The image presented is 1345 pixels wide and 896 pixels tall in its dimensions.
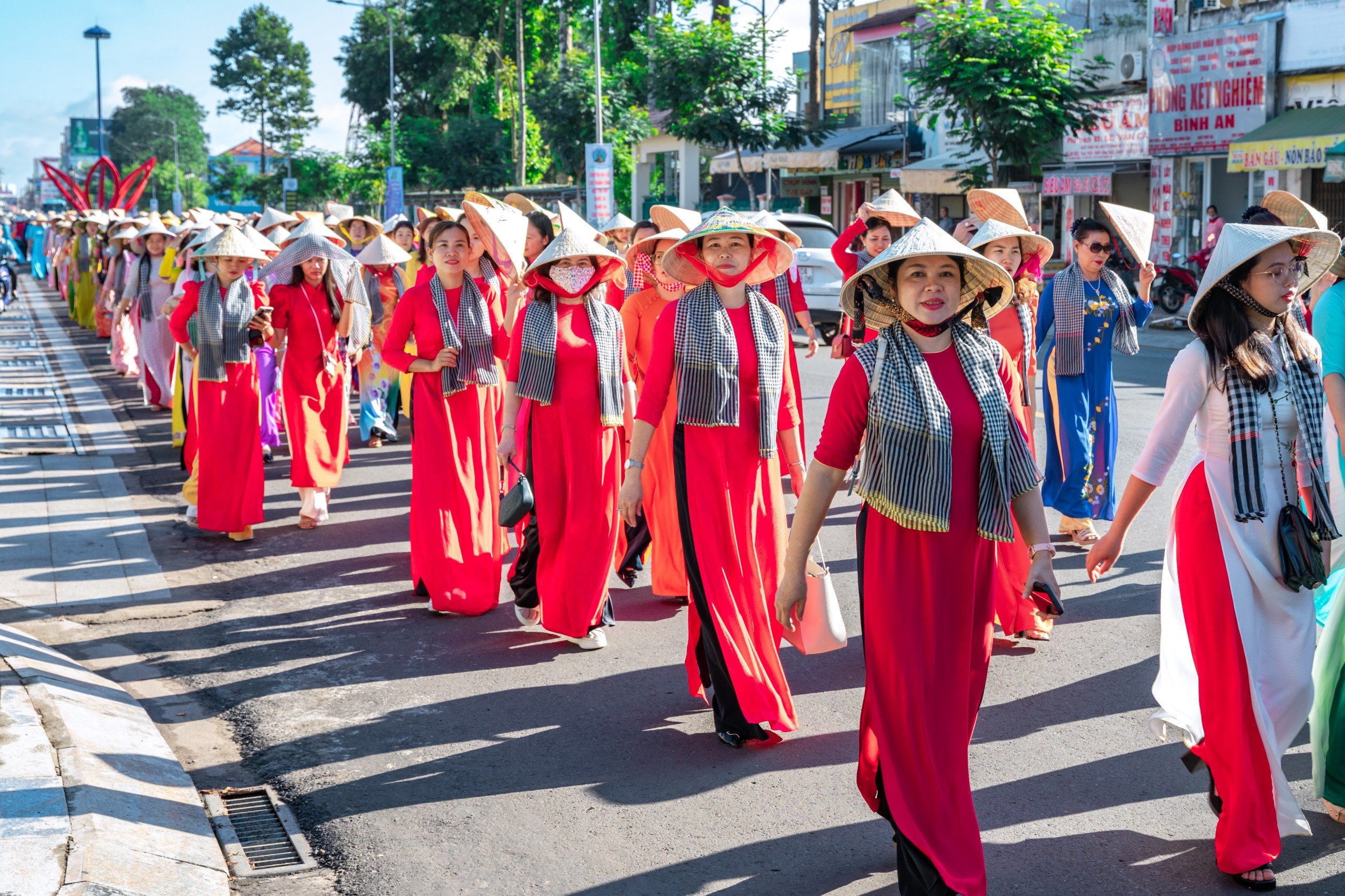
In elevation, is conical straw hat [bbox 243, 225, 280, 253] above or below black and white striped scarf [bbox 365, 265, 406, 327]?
above

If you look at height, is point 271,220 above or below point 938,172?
below

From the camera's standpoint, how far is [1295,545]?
4000 mm

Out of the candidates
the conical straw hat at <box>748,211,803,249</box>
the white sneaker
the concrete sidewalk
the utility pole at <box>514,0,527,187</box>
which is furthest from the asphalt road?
the utility pole at <box>514,0,527,187</box>

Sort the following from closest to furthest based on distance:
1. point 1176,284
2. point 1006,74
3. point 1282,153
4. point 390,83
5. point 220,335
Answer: point 220,335, point 1282,153, point 1176,284, point 1006,74, point 390,83

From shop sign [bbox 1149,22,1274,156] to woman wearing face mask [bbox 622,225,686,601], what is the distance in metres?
19.1

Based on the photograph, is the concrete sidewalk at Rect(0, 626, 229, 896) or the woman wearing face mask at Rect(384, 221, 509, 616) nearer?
the concrete sidewalk at Rect(0, 626, 229, 896)

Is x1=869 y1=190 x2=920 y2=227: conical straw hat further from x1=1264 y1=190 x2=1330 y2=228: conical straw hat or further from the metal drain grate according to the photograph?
the metal drain grate

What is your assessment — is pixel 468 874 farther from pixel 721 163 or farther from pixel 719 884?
pixel 721 163

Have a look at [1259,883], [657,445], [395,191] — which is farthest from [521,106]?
[1259,883]

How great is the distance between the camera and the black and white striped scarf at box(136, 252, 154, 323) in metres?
14.7

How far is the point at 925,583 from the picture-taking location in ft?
12.1

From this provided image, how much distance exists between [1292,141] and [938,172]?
910 centimetres

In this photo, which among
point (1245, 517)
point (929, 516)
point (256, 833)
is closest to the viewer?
point (929, 516)

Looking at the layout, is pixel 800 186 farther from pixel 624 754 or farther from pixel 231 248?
pixel 624 754
